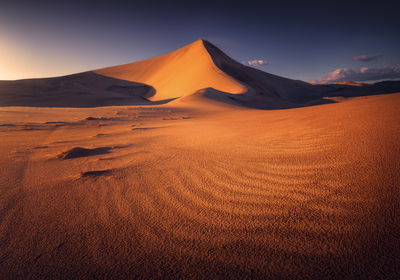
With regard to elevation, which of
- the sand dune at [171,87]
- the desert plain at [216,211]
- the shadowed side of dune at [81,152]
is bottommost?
the desert plain at [216,211]

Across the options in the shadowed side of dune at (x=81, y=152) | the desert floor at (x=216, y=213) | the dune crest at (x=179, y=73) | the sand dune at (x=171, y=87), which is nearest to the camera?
the desert floor at (x=216, y=213)

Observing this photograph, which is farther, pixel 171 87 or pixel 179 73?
pixel 179 73

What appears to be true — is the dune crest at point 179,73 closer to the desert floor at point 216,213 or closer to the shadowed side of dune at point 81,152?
the shadowed side of dune at point 81,152

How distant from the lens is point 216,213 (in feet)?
4.59

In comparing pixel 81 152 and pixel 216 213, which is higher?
pixel 81 152

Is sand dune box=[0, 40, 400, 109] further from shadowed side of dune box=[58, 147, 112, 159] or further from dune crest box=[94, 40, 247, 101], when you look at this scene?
shadowed side of dune box=[58, 147, 112, 159]

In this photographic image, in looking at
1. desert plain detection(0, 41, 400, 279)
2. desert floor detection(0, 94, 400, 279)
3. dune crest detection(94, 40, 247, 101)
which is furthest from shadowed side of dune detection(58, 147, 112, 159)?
dune crest detection(94, 40, 247, 101)

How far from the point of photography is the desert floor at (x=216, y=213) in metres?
0.97

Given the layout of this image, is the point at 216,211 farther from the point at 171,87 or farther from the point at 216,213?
the point at 171,87

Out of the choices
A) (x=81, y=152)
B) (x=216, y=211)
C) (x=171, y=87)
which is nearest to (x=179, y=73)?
(x=171, y=87)

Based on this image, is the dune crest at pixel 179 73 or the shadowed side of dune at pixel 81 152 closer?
the shadowed side of dune at pixel 81 152

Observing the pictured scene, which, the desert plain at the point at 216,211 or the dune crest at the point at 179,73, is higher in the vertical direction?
the dune crest at the point at 179,73

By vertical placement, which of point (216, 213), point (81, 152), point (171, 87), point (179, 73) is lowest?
point (216, 213)

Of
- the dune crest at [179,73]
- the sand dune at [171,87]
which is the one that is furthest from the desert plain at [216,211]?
the dune crest at [179,73]
